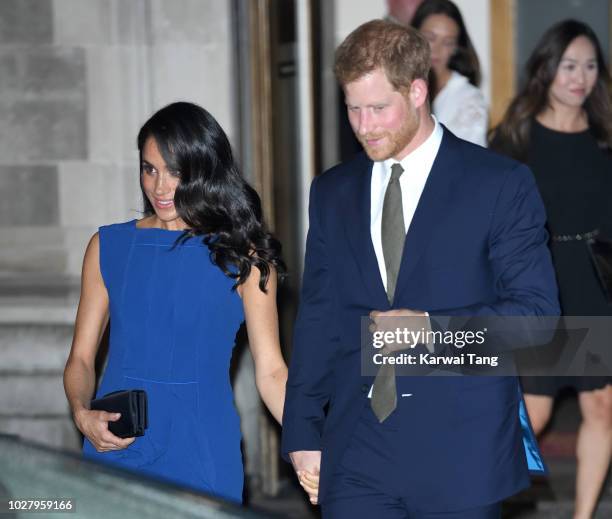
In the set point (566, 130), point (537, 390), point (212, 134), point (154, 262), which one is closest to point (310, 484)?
point (154, 262)

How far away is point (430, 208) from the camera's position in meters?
3.98

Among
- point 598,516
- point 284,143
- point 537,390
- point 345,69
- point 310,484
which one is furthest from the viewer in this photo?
A: point 284,143

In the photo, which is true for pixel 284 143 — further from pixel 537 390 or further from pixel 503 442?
pixel 503 442

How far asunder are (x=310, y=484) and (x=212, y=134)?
3.86 ft

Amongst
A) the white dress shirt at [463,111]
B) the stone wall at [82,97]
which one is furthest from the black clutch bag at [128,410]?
the stone wall at [82,97]

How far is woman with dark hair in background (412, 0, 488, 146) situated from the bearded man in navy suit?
7.15 feet

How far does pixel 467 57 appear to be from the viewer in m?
6.44

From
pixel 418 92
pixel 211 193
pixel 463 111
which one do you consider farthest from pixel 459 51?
pixel 418 92

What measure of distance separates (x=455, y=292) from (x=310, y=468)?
76cm

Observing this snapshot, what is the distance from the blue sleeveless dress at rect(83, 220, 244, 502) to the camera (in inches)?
170

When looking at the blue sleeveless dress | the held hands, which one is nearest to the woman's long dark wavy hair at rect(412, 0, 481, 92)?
the blue sleeveless dress

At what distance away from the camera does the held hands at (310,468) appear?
13.8ft

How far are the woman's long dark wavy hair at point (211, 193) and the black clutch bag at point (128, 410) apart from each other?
1.68 feet

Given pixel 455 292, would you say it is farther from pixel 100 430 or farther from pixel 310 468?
pixel 100 430
